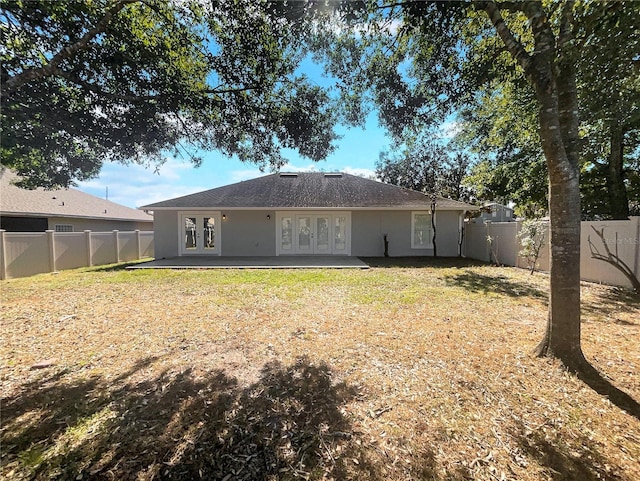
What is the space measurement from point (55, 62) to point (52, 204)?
54.4 feet

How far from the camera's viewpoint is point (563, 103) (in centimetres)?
321

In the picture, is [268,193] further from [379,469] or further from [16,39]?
[379,469]

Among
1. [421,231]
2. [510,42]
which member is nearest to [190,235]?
[421,231]

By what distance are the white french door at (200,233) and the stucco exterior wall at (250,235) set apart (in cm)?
41

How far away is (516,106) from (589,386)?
7.03 meters

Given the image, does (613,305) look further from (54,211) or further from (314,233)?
(54,211)

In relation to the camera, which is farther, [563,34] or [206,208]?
[206,208]

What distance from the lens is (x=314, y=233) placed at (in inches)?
568

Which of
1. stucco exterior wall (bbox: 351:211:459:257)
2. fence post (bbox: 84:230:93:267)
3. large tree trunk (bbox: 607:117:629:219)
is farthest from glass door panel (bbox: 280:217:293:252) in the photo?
large tree trunk (bbox: 607:117:629:219)

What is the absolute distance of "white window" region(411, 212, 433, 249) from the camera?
14367mm

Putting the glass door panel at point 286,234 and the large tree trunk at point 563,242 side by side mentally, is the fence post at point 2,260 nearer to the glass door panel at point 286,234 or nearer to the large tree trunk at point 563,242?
the glass door panel at point 286,234

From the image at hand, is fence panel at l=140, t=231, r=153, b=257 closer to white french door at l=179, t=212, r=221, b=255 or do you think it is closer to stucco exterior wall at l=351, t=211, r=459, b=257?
white french door at l=179, t=212, r=221, b=255

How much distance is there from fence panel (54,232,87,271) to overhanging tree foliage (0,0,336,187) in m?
7.10

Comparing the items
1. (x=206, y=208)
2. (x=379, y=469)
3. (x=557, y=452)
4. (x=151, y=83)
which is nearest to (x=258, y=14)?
(x=151, y=83)
